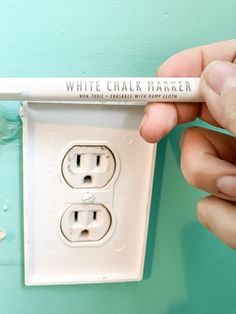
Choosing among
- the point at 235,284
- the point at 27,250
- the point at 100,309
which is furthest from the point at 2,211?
the point at 235,284

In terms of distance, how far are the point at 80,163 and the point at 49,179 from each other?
3cm

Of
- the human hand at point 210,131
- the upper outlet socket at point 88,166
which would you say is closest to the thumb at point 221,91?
the human hand at point 210,131

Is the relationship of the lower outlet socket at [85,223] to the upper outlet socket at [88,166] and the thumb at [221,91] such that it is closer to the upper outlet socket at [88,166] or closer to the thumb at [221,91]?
the upper outlet socket at [88,166]

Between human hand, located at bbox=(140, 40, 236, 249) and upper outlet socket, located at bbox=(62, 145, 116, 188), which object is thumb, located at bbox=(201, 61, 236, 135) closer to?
human hand, located at bbox=(140, 40, 236, 249)

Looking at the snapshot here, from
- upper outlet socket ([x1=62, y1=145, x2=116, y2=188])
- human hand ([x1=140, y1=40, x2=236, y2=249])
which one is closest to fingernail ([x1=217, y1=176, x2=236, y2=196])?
human hand ([x1=140, y1=40, x2=236, y2=249])

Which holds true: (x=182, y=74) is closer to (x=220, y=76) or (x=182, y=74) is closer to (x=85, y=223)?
(x=220, y=76)

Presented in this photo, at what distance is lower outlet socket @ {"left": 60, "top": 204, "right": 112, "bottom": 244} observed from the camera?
1.31 ft

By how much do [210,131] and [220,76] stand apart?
69mm

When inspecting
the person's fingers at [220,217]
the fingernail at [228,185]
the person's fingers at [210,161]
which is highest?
the person's fingers at [210,161]

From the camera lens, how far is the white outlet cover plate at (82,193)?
0.36m

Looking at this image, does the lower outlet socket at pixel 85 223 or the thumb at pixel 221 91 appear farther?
the lower outlet socket at pixel 85 223

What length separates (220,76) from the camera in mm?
310

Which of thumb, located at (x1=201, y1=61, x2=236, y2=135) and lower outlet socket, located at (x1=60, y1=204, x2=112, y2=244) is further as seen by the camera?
lower outlet socket, located at (x1=60, y1=204, x2=112, y2=244)

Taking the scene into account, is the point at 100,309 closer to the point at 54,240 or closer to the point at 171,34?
the point at 54,240
